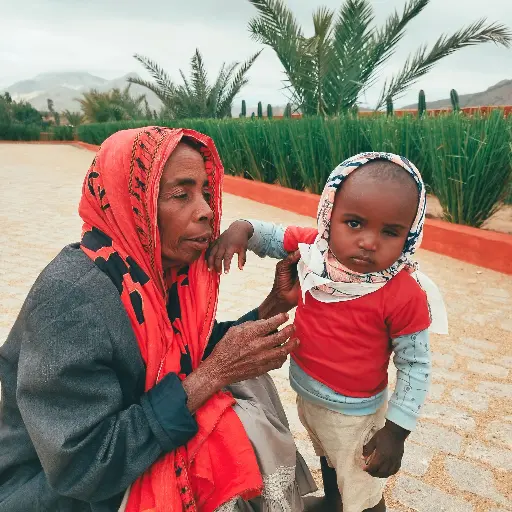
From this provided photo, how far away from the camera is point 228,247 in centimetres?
170

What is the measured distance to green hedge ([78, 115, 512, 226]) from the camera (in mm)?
5000

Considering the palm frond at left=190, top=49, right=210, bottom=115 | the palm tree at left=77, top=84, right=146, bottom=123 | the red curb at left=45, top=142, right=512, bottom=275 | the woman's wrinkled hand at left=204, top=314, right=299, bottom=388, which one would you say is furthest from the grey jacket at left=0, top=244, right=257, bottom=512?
the palm tree at left=77, top=84, right=146, bottom=123

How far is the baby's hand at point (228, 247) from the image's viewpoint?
1.68 metres

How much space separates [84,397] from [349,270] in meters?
0.80

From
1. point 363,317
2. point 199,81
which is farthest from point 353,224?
point 199,81

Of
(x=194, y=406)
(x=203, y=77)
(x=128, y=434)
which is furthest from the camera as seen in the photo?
(x=203, y=77)

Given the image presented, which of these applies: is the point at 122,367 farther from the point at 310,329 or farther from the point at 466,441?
the point at 466,441

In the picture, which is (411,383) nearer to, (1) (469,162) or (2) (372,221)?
(2) (372,221)

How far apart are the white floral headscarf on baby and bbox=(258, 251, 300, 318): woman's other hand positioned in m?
0.16

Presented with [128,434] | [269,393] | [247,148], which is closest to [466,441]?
[269,393]

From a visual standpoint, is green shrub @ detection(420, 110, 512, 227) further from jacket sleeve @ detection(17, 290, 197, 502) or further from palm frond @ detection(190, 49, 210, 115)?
palm frond @ detection(190, 49, 210, 115)

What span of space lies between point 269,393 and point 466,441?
46.6 inches

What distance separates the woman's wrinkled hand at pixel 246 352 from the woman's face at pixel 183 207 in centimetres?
30

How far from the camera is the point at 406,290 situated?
1.49 metres
